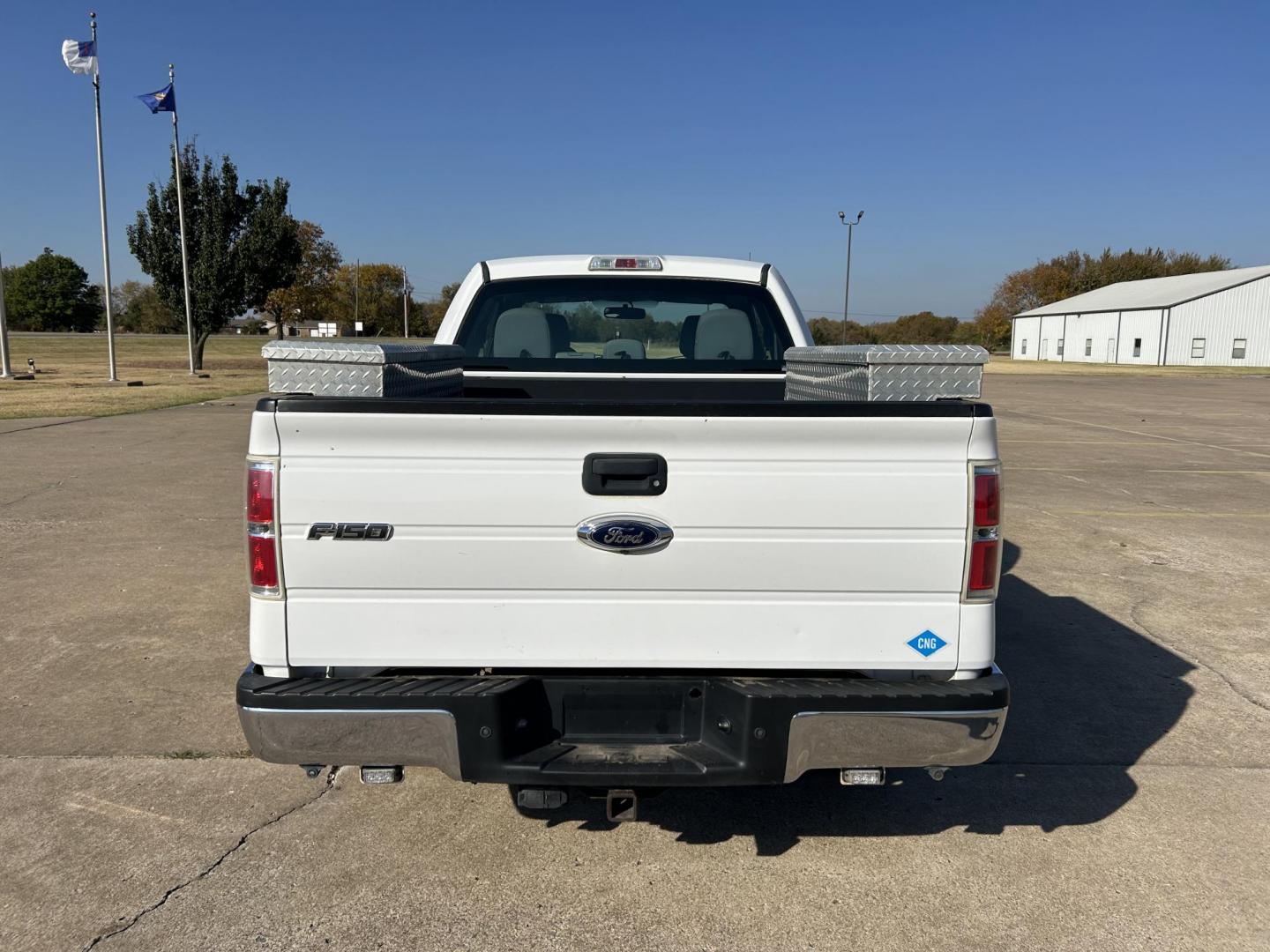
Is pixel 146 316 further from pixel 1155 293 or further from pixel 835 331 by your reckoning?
pixel 1155 293

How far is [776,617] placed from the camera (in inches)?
101

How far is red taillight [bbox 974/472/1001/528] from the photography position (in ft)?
8.18

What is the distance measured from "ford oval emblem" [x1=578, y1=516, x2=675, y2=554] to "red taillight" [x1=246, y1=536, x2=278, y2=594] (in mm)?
824

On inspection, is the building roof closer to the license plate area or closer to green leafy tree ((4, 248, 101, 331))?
the license plate area

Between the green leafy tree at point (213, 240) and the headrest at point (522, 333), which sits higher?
the green leafy tree at point (213, 240)

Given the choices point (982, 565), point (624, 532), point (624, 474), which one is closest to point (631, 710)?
point (624, 532)

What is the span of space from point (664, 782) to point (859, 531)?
87cm

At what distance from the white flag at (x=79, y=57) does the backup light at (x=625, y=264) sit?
27807 millimetres

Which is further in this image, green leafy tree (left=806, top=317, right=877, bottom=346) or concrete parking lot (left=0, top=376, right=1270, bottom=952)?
green leafy tree (left=806, top=317, right=877, bottom=346)

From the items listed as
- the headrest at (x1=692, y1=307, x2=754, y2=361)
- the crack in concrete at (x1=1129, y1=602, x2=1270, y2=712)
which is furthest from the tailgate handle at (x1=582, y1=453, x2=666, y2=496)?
the crack in concrete at (x1=1129, y1=602, x2=1270, y2=712)

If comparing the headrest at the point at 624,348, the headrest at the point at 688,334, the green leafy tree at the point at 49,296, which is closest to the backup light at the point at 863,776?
the headrest at the point at 688,334

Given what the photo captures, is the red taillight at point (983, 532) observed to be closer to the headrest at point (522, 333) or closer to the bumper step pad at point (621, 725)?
the bumper step pad at point (621, 725)

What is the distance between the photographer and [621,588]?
2535mm

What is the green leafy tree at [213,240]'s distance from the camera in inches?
1298
